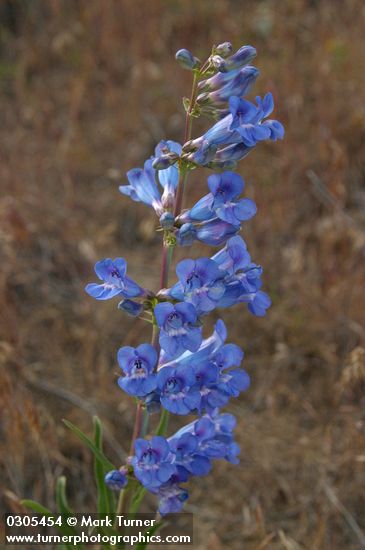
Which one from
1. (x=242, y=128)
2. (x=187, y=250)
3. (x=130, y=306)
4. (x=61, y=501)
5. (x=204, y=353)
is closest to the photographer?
(x=242, y=128)

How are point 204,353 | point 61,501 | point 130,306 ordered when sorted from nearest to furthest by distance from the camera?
point 130,306, point 204,353, point 61,501

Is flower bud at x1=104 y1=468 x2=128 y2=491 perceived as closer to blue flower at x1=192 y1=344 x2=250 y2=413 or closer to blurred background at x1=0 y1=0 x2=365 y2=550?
blue flower at x1=192 y1=344 x2=250 y2=413

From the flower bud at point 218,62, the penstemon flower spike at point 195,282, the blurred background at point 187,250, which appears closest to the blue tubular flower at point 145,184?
the penstemon flower spike at point 195,282

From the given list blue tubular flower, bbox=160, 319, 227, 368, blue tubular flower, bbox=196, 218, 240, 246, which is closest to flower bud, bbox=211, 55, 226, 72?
blue tubular flower, bbox=196, 218, 240, 246

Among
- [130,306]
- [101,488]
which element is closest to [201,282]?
[130,306]

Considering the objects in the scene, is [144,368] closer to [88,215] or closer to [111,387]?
[111,387]

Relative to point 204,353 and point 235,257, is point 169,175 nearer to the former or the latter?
point 235,257

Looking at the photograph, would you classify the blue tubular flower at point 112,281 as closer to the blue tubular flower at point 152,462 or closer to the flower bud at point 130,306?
the flower bud at point 130,306
